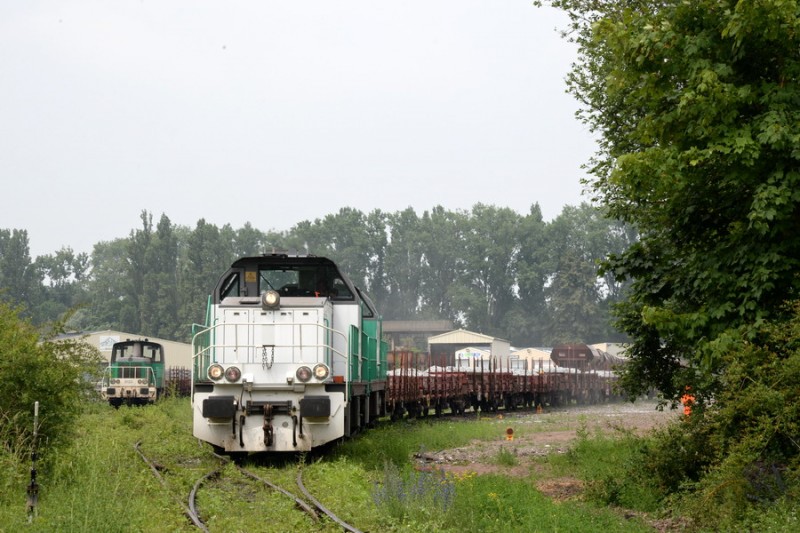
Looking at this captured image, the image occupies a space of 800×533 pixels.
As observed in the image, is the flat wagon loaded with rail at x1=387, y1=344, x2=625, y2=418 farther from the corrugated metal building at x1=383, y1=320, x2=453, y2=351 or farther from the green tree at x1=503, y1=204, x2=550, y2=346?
the green tree at x1=503, y1=204, x2=550, y2=346

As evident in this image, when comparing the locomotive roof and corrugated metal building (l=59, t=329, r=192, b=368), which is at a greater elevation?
the locomotive roof

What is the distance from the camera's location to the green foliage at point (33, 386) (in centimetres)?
1193

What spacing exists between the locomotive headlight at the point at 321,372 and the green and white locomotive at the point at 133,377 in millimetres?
21651

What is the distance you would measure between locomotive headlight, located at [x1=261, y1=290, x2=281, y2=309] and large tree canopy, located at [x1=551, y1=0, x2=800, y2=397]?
561 cm

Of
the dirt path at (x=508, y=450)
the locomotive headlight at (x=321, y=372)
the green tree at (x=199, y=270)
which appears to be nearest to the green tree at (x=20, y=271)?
the green tree at (x=199, y=270)

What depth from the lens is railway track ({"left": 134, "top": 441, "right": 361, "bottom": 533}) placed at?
1000 centimetres

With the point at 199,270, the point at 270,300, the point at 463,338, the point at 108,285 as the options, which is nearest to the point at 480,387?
the point at 270,300

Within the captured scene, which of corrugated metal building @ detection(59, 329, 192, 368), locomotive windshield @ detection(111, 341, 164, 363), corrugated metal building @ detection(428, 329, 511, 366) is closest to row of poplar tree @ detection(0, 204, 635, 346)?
corrugated metal building @ detection(428, 329, 511, 366)

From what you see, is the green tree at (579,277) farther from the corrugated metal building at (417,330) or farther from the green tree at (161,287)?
the green tree at (161,287)

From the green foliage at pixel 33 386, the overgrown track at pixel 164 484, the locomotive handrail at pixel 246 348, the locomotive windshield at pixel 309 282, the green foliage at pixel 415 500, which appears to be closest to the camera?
the overgrown track at pixel 164 484

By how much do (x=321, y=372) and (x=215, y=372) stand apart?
1.61 m

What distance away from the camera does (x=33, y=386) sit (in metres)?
12.1

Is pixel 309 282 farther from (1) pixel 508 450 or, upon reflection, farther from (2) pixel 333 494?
(1) pixel 508 450

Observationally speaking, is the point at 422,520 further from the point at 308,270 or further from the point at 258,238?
the point at 258,238
